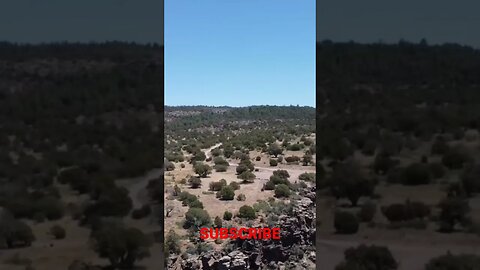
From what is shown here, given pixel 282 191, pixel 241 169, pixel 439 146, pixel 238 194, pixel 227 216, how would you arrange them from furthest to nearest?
pixel 241 169 → pixel 238 194 → pixel 282 191 → pixel 227 216 → pixel 439 146

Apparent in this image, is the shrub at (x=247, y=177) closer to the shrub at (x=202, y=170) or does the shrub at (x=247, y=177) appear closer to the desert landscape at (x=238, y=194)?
the desert landscape at (x=238, y=194)

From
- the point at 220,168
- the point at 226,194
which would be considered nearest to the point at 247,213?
the point at 226,194

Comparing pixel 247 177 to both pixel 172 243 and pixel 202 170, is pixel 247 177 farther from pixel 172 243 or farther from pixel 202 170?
pixel 172 243

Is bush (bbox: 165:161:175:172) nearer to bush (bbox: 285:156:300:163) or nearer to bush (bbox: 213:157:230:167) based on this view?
bush (bbox: 213:157:230:167)

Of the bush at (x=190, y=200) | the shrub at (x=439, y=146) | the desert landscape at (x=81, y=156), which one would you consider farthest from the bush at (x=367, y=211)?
the bush at (x=190, y=200)

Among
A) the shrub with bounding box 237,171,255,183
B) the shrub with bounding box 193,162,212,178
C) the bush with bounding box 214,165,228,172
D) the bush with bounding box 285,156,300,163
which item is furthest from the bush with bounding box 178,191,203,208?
the bush with bounding box 285,156,300,163

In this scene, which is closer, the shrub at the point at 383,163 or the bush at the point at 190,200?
the shrub at the point at 383,163
